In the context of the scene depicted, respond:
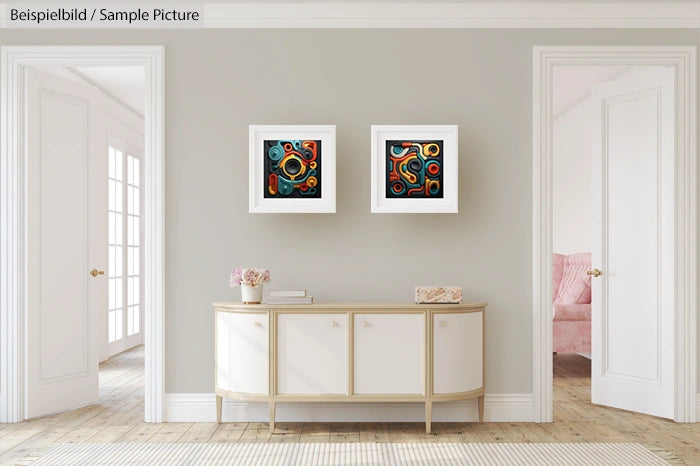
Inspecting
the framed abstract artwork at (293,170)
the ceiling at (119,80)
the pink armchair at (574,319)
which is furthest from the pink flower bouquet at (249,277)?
the pink armchair at (574,319)

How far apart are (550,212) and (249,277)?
1.90 meters

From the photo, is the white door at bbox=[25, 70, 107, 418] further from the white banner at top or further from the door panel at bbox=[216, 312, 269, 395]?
the door panel at bbox=[216, 312, 269, 395]

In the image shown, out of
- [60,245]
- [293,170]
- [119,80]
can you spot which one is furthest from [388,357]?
[119,80]

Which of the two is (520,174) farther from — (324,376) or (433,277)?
(324,376)

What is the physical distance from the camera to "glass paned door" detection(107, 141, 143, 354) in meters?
7.21

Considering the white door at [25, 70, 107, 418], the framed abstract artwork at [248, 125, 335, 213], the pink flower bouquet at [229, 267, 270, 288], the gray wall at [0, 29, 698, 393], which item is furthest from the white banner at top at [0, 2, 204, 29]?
the pink flower bouquet at [229, 267, 270, 288]

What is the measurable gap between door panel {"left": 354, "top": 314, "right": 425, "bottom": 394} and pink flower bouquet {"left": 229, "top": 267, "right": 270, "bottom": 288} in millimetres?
593

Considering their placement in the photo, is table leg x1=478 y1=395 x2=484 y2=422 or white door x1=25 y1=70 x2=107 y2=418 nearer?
table leg x1=478 y1=395 x2=484 y2=422

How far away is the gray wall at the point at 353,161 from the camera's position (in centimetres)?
434

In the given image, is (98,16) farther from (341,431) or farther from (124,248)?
(124,248)

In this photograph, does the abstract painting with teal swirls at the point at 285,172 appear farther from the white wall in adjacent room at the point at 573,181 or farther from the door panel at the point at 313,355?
the white wall in adjacent room at the point at 573,181

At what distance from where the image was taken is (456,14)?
14.3 ft

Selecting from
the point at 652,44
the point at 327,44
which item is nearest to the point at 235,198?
the point at 327,44

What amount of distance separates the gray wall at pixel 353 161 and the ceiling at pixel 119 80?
60.8 inches
